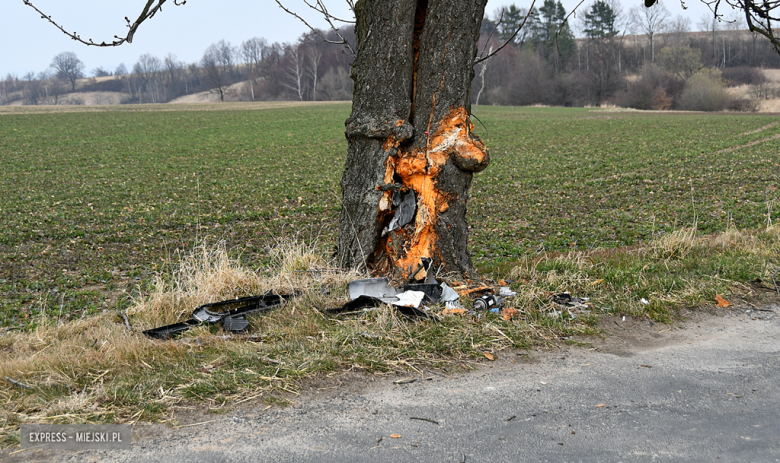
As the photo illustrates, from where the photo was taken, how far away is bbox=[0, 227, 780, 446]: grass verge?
2957mm

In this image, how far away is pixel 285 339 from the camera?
380 cm

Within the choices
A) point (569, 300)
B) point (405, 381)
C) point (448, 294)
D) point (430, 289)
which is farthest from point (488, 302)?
point (405, 381)

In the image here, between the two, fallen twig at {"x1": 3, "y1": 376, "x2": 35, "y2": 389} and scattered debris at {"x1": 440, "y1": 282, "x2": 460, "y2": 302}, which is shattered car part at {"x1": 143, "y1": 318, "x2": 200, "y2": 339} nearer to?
fallen twig at {"x1": 3, "y1": 376, "x2": 35, "y2": 389}

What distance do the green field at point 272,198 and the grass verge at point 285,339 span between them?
1814 mm

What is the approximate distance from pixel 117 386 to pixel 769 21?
682cm

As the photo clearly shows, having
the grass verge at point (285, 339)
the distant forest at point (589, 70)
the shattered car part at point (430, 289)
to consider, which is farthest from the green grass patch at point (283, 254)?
the distant forest at point (589, 70)

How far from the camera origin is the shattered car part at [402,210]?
4863 millimetres

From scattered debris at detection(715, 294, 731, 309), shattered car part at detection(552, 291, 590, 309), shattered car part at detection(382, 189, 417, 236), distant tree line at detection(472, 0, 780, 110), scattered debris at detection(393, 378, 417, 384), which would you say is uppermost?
distant tree line at detection(472, 0, 780, 110)

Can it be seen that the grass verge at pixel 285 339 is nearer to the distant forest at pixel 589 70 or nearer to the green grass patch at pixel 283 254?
the green grass patch at pixel 283 254

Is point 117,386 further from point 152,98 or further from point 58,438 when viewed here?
point 152,98

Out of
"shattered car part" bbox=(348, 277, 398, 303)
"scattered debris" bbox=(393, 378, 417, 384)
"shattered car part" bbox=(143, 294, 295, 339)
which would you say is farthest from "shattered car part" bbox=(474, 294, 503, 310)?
"shattered car part" bbox=(143, 294, 295, 339)

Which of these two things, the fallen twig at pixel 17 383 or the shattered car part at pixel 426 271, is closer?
the fallen twig at pixel 17 383

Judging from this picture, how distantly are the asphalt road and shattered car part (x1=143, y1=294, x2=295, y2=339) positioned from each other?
4.27ft

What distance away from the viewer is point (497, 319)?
409 cm
